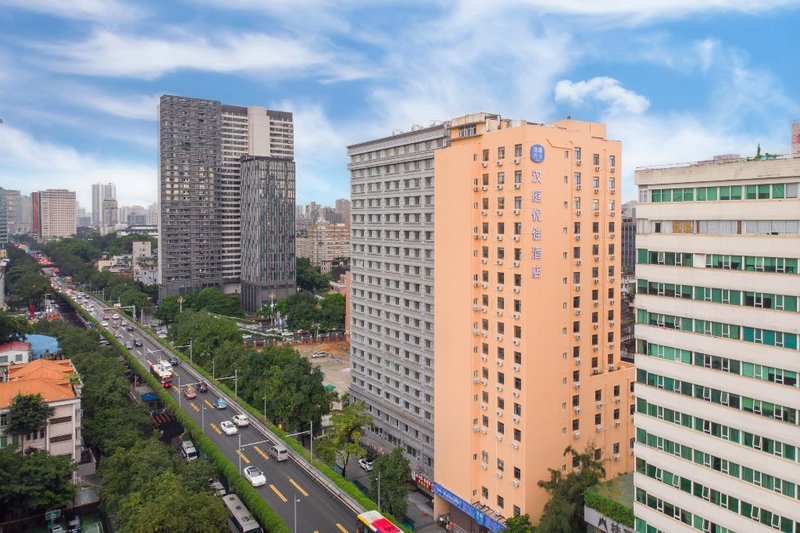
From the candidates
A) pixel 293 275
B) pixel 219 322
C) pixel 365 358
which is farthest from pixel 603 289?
pixel 293 275

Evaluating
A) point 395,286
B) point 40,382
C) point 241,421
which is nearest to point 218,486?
point 241,421

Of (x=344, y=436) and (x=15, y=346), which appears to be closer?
(x=344, y=436)

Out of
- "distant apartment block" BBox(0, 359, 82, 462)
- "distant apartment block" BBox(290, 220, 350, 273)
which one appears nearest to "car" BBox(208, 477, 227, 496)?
"distant apartment block" BBox(0, 359, 82, 462)

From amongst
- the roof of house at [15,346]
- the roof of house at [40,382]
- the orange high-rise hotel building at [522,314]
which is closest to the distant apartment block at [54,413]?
the roof of house at [40,382]

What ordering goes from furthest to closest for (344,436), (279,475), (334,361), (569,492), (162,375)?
(334,361)
(162,375)
(344,436)
(279,475)
(569,492)

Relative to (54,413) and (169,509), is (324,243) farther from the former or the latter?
(169,509)

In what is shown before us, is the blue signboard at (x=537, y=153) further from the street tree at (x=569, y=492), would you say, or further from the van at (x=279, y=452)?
the van at (x=279, y=452)

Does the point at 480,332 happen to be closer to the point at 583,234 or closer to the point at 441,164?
the point at 583,234
